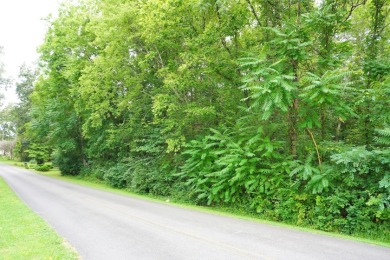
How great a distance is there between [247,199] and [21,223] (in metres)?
7.83

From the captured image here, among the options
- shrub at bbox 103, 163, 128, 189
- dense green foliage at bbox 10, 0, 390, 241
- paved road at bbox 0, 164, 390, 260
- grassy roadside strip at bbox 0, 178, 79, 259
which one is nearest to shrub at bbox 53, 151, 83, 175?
shrub at bbox 103, 163, 128, 189

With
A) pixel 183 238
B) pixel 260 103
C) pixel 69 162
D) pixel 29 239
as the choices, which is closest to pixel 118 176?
pixel 29 239

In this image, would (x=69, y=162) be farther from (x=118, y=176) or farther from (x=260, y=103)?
(x=260, y=103)

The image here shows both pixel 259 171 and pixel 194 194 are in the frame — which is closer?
pixel 259 171

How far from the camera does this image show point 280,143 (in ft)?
33.6

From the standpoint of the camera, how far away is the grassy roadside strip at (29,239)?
591 centimetres

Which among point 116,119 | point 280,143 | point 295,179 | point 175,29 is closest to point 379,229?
point 295,179

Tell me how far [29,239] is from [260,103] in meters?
7.77

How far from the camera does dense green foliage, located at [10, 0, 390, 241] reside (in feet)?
27.5

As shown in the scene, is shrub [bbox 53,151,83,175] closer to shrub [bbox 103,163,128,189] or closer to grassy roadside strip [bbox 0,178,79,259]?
shrub [bbox 103,163,128,189]

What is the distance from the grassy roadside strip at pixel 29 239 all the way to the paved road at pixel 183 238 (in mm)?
323

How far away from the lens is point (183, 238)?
22.6 feet

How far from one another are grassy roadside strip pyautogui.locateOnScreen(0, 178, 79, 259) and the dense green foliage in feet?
20.2

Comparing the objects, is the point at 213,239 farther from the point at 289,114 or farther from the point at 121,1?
the point at 121,1
